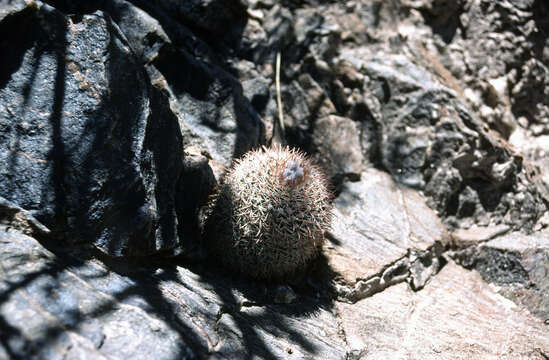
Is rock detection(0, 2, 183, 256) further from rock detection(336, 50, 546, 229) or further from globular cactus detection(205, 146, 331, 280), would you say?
rock detection(336, 50, 546, 229)

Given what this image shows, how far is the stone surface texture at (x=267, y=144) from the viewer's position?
247cm

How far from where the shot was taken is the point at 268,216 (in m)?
3.13

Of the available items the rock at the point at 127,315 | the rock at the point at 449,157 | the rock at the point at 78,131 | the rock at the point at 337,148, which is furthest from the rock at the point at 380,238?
the rock at the point at 78,131

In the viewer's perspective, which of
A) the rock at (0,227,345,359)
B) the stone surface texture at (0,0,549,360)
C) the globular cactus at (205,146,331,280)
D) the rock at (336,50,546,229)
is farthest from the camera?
the rock at (336,50,546,229)

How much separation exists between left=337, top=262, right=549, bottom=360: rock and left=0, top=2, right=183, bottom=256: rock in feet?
5.39

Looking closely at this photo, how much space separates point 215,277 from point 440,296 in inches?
75.5

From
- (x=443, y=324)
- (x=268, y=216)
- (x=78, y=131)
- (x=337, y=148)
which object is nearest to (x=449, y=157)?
(x=337, y=148)

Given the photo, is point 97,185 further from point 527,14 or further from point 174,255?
point 527,14

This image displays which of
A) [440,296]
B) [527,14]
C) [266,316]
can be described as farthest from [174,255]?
[527,14]

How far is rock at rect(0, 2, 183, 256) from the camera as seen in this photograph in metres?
2.52

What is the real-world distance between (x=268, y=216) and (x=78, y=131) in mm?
1251

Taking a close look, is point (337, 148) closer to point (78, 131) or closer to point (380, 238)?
point (380, 238)

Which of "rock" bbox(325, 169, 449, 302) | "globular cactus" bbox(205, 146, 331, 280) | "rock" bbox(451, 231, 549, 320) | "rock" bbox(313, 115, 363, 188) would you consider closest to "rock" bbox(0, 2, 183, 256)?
"globular cactus" bbox(205, 146, 331, 280)

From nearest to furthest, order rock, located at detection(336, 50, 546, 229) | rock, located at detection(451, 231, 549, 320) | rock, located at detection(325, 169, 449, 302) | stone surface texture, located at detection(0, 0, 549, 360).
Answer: stone surface texture, located at detection(0, 0, 549, 360)
rock, located at detection(325, 169, 449, 302)
rock, located at detection(451, 231, 549, 320)
rock, located at detection(336, 50, 546, 229)
